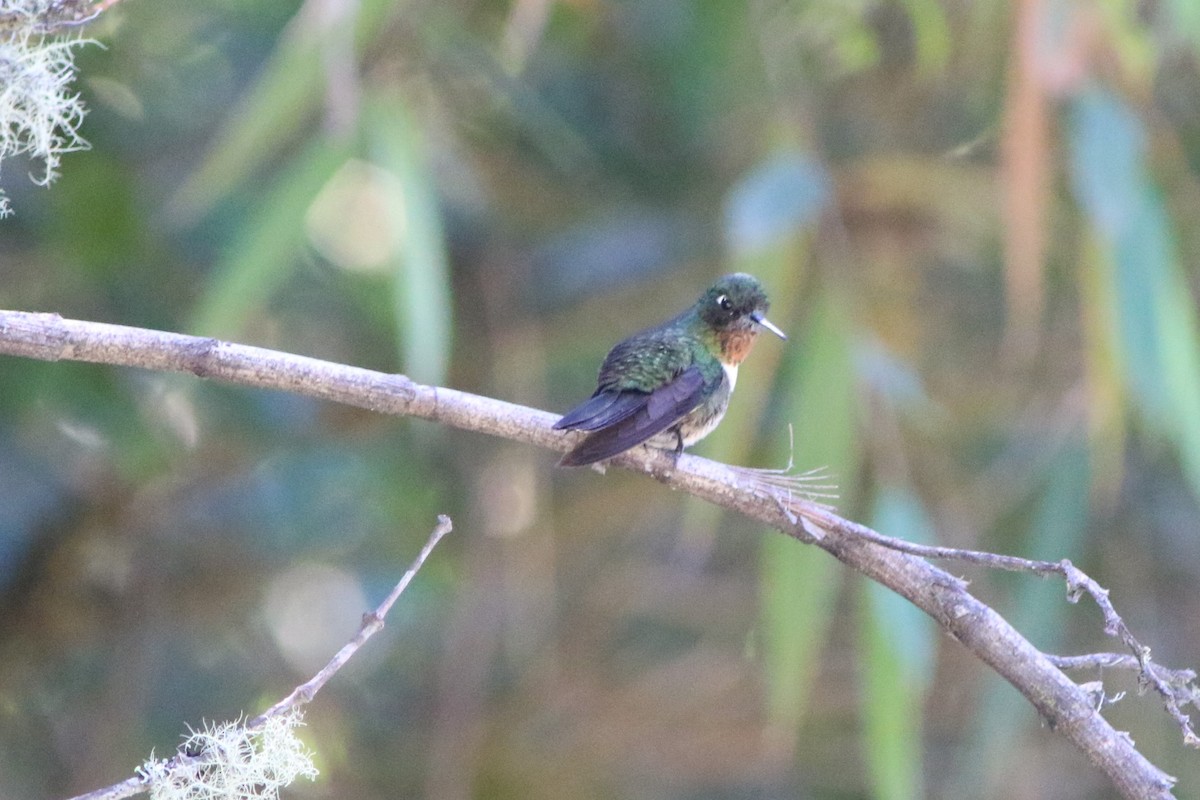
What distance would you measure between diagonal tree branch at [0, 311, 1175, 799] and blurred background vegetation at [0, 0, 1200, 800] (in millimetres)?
1806

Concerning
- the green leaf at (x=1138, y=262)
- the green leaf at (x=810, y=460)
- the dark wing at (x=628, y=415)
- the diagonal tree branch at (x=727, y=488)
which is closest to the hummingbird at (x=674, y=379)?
the dark wing at (x=628, y=415)

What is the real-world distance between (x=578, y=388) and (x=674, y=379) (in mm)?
2531

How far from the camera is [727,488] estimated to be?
1.80 meters

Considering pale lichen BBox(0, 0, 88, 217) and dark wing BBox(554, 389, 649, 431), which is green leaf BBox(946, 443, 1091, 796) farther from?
pale lichen BBox(0, 0, 88, 217)

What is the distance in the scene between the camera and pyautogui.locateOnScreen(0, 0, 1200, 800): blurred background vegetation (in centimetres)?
373

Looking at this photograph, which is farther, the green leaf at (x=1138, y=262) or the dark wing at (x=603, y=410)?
the green leaf at (x=1138, y=262)

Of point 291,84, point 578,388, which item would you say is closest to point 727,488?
point 291,84

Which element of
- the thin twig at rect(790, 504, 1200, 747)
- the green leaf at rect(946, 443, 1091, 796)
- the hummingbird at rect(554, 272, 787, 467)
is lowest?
the thin twig at rect(790, 504, 1200, 747)

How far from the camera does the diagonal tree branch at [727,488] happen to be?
1606mm

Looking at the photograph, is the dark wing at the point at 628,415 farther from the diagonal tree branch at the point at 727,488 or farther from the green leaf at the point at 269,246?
the green leaf at the point at 269,246

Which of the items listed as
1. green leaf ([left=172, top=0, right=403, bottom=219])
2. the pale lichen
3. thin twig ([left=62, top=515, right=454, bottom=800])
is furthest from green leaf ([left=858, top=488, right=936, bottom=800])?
the pale lichen

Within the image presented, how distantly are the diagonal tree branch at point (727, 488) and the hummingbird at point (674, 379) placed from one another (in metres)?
0.20

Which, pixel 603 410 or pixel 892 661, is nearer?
pixel 603 410

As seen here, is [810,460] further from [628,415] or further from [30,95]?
[30,95]
